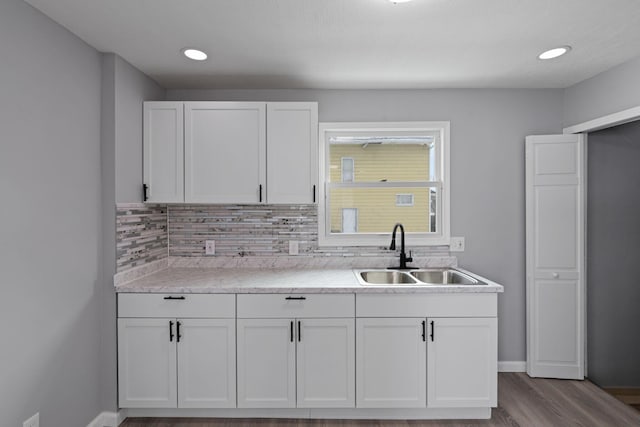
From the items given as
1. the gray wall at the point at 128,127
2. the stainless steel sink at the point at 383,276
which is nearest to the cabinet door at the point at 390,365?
the stainless steel sink at the point at 383,276

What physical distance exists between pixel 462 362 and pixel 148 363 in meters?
1.97

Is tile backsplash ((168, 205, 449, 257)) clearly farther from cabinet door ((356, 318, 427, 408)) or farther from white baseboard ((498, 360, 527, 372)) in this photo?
white baseboard ((498, 360, 527, 372))

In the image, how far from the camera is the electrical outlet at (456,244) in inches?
117

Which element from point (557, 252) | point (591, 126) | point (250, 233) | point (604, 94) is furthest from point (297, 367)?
point (604, 94)

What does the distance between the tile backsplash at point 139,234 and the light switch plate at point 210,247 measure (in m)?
0.33

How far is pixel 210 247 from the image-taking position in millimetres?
2967

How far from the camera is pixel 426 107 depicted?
299 cm

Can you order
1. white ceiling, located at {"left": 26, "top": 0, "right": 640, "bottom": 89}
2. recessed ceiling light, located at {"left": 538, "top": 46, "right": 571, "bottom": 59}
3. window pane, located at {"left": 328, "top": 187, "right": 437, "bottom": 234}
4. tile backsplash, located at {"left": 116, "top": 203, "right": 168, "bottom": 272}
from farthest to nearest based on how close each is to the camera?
window pane, located at {"left": 328, "top": 187, "right": 437, "bottom": 234}
tile backsplash, located at {"left": 116, "top": 203, "right": 168, "bottom": 272}
recessed ceiling light, located at {"left": 538, "top": 46, "right": 571, "bottom": 59}
white ceiling, located at {"left": 26, "top": 0, "right": 640, "bottom": 89}

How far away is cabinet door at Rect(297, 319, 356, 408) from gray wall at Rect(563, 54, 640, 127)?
2.32 meters

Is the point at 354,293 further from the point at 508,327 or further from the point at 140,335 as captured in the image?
the point at 508,327

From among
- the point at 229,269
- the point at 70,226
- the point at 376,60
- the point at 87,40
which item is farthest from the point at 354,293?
the point at 87,40

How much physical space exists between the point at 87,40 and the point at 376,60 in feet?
5.72

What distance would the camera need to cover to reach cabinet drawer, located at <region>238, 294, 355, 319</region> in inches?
89.3

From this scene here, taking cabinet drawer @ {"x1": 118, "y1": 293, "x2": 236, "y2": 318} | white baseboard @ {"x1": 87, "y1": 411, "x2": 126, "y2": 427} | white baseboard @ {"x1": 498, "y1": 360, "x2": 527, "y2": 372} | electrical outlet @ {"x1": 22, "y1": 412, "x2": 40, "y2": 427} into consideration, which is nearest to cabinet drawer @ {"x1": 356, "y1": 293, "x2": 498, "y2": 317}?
cabinet drawer @ {"x1": 118, "y1": 293, "x2": 236, "y2": 318}
